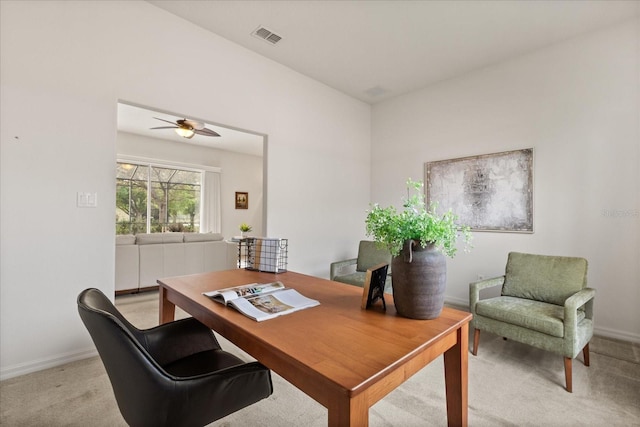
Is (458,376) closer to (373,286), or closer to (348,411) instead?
(373,286)

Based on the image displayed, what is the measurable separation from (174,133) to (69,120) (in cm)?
426

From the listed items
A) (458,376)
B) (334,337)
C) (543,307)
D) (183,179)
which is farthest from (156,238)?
(543,307)

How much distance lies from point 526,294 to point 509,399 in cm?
105

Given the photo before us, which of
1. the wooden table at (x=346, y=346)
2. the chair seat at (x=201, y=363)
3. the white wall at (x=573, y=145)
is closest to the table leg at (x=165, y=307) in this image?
the wooden table at (x=346, y=346)

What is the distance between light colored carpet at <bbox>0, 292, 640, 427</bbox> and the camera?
5.31 feet

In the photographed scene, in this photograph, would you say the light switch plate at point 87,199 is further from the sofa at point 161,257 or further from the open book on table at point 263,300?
the sofa at point 161,257

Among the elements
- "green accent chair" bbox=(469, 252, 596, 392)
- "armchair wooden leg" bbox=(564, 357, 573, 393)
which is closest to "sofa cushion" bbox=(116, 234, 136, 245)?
"green accent chair" bbox=(469, 252, 596, 392)

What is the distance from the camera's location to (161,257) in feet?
13.8

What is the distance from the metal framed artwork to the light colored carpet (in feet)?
4.88

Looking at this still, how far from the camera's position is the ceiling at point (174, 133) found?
5008mm

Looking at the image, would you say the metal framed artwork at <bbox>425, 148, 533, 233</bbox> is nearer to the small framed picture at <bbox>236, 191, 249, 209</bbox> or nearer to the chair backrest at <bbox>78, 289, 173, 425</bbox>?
the chair backrest at <bbox>78, 289, 173, 425</bbox>

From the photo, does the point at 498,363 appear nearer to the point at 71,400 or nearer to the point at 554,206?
the point at 554,206

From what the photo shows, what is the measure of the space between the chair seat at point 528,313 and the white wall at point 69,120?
2.88 meters

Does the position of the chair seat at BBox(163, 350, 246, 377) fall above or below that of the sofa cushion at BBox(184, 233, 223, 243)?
below
